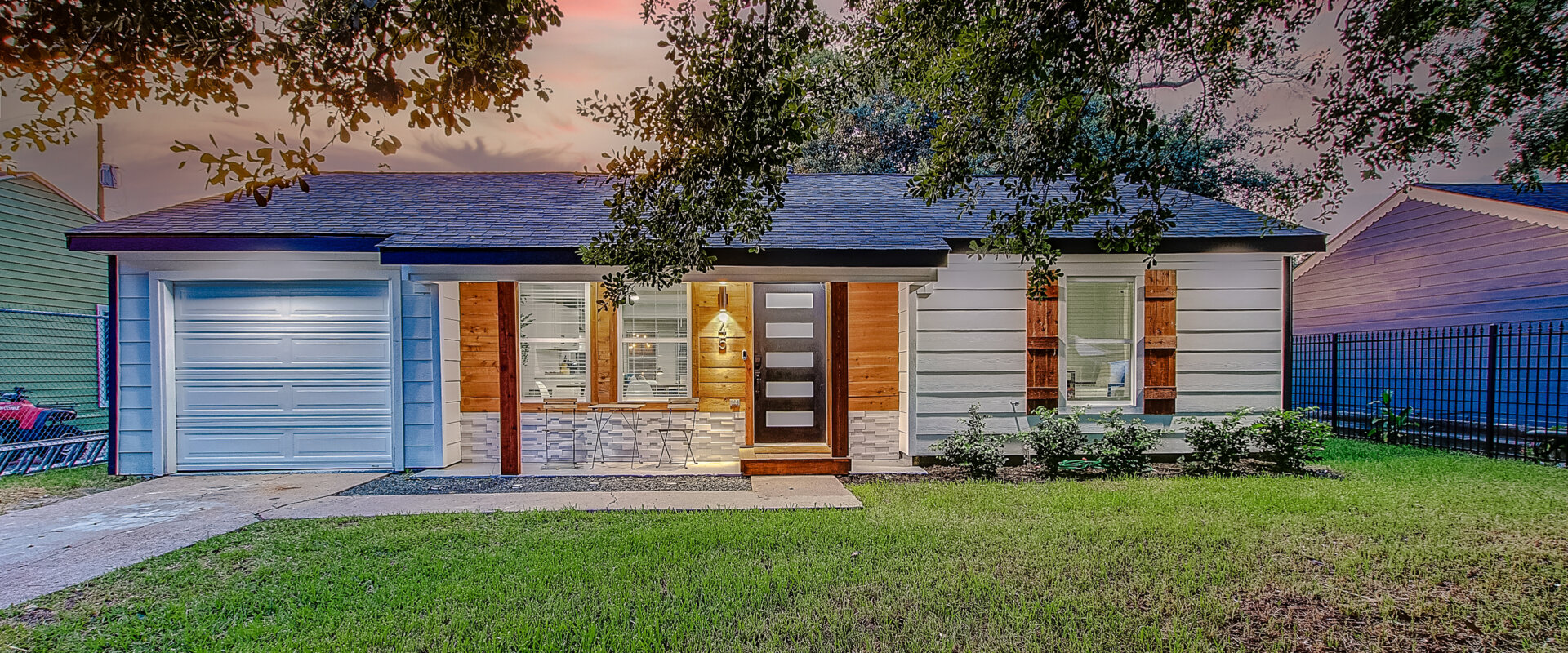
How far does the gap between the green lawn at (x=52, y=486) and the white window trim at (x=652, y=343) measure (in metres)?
4.92

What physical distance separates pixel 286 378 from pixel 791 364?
563 centimetres

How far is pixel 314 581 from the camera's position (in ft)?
12.1

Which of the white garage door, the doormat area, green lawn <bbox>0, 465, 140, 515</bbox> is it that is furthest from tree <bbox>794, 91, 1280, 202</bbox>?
green lawn <bbox>0, 465, 140, 515</bbox>

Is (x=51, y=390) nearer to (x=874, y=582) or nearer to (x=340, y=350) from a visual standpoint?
(x=340, y=350)

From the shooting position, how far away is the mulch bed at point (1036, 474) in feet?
21.2

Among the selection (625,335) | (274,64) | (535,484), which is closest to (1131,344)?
(625,335)

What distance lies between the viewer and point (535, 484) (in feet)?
21.3

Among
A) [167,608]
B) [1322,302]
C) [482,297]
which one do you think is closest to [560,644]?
[167,608]

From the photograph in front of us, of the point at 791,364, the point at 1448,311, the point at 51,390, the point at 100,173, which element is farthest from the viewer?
the point at 100,173

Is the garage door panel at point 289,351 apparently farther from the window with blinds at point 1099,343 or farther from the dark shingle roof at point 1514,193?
the dark shingle roof at point 1514,193

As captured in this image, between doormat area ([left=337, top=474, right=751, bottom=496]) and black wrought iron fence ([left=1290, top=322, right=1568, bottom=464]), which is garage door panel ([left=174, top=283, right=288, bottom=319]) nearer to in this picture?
doormat area ([left=337, top=474, right=751, bottom=496])

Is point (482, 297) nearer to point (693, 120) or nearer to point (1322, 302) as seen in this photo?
point (693, 120)

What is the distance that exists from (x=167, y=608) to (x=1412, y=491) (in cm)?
919

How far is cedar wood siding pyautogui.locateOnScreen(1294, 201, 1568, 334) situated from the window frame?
7.87 meters
